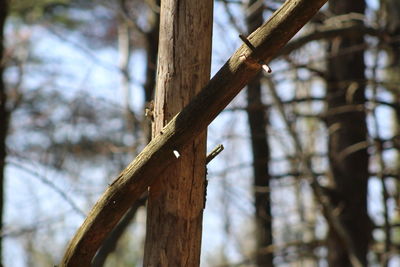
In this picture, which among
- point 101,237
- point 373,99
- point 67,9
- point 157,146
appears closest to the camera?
point 157,146

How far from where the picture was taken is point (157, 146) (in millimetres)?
2816

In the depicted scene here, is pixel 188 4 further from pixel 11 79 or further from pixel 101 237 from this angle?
pixel 11 79

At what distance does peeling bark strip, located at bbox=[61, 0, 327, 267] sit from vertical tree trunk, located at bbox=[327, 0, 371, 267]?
4.73m

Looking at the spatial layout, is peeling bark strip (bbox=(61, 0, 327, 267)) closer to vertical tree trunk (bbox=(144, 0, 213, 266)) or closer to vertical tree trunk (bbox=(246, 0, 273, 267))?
vertical tree trunk (bbox=(144, 0, 213, 266))

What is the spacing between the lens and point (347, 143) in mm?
7816

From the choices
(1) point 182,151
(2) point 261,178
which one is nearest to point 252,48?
(1) point 182,151

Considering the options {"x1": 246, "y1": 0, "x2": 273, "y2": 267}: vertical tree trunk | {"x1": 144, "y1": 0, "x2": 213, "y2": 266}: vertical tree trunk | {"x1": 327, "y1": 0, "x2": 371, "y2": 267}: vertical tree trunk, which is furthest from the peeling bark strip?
{"x1": 246, "y1": 0, "x2": 273, "y2": 267}: vertical tree trunk

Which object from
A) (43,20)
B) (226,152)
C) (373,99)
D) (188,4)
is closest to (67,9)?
(43,20)

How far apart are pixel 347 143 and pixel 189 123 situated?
5.34 meters

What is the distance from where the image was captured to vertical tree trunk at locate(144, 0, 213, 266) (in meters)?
2.91

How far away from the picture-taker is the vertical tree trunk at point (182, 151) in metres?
2.91

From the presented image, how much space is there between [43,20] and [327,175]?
5077 millimetres

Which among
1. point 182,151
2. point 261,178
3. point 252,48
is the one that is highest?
point 261,178

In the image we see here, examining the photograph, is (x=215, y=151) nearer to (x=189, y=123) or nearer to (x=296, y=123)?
(x=189, y=123)
